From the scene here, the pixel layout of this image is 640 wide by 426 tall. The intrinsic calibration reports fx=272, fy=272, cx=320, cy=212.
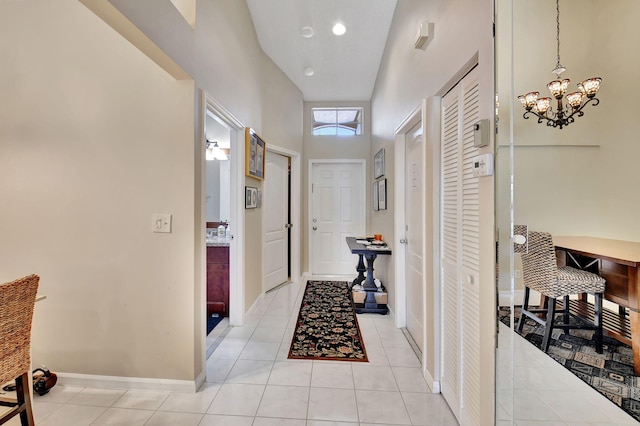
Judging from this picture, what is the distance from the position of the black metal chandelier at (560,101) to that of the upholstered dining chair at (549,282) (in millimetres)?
469

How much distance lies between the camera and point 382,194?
339 centimetres

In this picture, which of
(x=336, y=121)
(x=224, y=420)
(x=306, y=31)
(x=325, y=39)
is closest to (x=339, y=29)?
(x=325, y=39)

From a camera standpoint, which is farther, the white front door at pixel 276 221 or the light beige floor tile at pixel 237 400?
the white front door at pixel 276 221

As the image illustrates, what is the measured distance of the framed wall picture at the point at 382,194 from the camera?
3235 mm

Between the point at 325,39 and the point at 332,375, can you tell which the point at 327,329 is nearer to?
the point at 332,375

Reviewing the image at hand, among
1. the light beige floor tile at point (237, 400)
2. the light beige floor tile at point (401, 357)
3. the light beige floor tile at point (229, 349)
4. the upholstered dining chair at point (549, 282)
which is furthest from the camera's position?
the light beige floor tile at point (229, 349)

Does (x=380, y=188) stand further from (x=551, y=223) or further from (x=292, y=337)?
(x=551, y=223)

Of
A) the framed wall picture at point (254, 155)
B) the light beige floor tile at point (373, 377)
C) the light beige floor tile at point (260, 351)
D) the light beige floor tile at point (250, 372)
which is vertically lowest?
the light beige floor tile at point (373, 377)

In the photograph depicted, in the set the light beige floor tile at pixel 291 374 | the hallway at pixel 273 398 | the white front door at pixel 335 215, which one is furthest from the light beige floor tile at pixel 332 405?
the white front door at pixel 335 215

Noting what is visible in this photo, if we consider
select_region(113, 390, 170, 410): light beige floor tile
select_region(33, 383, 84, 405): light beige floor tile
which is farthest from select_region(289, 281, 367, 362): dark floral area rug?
select_region(33, 383, 84, 405): light beige floor tile

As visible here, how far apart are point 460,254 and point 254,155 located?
7.63ft

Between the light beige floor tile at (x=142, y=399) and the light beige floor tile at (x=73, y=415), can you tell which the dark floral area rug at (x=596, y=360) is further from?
the light beige floor tile at (x=73, y=415)

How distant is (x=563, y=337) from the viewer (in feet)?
3.65

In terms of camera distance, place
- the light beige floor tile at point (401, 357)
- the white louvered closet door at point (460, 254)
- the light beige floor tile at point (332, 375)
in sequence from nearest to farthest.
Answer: the white louvered closet door at point (460, 254) → the light beige floor tile at point (332, 375) → the light beige floor tile at point (401, 357)
